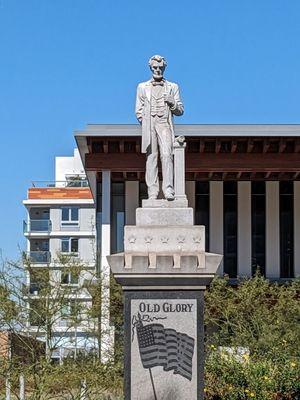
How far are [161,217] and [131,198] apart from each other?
22152mm

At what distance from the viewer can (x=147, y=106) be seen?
13.6m

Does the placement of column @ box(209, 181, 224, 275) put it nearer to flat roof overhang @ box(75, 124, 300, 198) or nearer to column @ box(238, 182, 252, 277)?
column @ box(238, 182, 252, 277)

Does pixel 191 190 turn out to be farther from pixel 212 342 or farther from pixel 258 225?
pixel 212 342

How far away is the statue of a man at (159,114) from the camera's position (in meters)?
13.6

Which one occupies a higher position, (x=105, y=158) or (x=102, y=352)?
(x=105, y=158)

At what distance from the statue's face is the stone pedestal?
2.58 m

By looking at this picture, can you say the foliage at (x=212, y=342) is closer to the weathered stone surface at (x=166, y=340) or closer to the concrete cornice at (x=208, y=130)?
the weathered stone surface at (x=166, y=340)

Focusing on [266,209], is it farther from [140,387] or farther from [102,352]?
[140,387]

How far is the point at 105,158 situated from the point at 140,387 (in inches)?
797

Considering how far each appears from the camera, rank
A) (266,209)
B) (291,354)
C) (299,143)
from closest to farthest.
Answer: (291,354) < (299,143) < (266,209)

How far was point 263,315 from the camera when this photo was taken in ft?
86.8

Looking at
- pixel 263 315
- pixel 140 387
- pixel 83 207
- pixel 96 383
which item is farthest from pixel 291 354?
pixel 83 207

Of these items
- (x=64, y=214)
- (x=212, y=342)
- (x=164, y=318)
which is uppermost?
(x=64, y=214)

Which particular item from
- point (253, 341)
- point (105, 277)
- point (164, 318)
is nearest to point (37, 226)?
point (105, 277)
